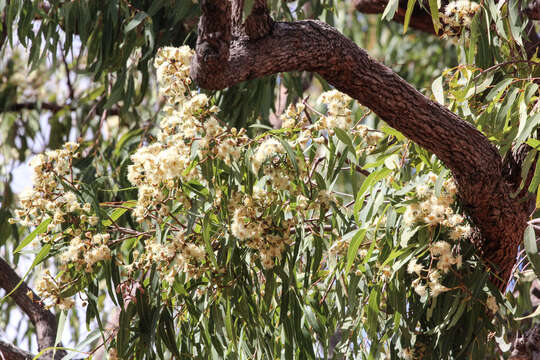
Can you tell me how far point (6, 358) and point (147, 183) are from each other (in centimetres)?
94

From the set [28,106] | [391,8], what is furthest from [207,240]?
[28,106]

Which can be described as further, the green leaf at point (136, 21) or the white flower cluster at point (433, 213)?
the green leaf at point (136, 21)

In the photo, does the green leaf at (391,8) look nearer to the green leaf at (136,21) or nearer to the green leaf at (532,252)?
the green leaf at (532,252)

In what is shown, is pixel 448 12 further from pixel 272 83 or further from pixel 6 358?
pixel 6 358

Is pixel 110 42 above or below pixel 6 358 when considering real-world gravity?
above

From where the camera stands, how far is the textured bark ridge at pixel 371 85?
124cm

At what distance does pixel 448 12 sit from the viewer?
177cm

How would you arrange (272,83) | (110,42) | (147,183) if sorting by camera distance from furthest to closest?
(272,83) < (110,42) < (147,183)

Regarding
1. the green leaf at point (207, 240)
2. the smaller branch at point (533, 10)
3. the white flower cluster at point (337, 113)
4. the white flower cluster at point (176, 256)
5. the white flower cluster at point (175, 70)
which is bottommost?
the white flower cluster at point (176, 256)

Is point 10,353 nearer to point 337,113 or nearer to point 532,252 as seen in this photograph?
point 337,113

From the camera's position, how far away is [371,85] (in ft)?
4.58

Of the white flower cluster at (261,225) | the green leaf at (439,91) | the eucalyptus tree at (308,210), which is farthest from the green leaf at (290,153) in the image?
the green leaf at (439,91)

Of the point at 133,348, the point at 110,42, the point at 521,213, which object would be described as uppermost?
the point at 110,42

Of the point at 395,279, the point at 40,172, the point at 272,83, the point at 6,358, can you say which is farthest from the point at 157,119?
the point at 395,279
